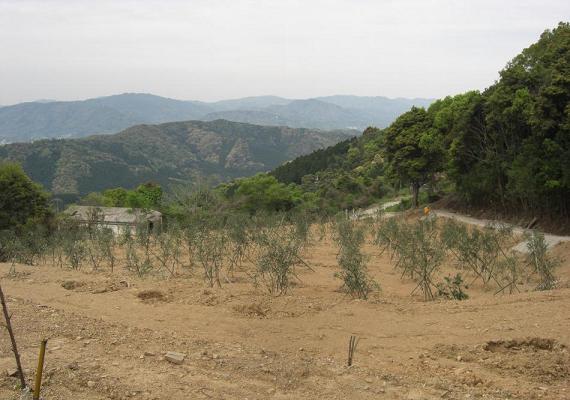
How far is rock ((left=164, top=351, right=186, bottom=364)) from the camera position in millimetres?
5900

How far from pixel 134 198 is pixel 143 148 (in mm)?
84658

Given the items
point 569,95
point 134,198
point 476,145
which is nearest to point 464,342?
point 569,95

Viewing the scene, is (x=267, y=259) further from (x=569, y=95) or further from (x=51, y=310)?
(x=569, y=95)

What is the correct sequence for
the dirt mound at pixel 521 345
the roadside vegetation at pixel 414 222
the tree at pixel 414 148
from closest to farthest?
the dirt mound at pixel 521 345 → the roadside vegetation at pixel 414 222 → the tree at pixel 414 148

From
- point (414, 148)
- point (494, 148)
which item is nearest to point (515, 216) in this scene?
point (494, 148)

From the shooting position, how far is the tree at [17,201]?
80.2 feet

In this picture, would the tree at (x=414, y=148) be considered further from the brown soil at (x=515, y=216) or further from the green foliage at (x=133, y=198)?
the green foliage at (x=133, y=198)

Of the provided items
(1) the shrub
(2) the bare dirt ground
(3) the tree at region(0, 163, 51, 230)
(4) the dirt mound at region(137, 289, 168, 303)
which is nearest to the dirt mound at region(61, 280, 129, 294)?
(2) the bare dirt ground

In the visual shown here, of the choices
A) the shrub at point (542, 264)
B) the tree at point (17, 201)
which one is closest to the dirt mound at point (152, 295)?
the shrub at point (542, 264)

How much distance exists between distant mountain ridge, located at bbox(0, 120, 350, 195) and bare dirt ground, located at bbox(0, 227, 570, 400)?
6154cm

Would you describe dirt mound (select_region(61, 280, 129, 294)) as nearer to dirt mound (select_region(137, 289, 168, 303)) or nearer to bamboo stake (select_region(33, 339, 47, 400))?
dirt mound (select_region(137, 289, 168, 303))

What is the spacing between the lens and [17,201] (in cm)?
2498

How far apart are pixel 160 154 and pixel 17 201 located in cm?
10843

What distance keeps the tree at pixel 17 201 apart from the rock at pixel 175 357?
21.3 metres
